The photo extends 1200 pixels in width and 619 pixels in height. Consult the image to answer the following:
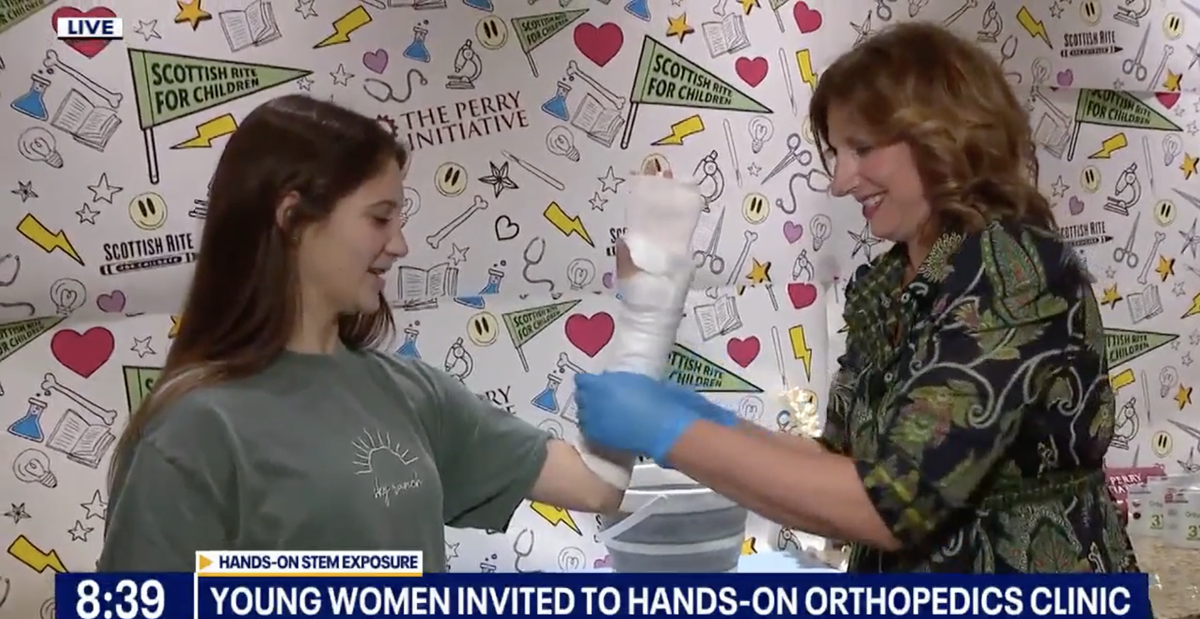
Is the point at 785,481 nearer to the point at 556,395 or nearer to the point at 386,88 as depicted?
the point at 556,395

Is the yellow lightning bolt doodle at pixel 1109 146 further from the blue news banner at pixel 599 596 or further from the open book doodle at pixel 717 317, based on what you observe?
the blue news banner at pixel 599 596

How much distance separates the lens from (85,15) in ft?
5.71

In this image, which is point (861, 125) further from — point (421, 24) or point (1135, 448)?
point (1135, 448)

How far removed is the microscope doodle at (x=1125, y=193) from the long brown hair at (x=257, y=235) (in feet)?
5.96

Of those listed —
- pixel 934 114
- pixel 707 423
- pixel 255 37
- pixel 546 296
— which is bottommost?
pixel 707 423

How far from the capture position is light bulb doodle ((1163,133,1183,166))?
7.96 feet

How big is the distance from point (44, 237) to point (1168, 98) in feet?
7.50

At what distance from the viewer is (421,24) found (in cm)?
188

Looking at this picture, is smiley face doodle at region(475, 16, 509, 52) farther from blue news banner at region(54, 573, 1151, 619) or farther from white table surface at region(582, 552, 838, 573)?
blue news banner at region(54, 573, 1151, 619)

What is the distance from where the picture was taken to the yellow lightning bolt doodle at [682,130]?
2.02m

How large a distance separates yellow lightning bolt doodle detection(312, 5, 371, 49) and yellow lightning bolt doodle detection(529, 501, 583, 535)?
2.87 feet

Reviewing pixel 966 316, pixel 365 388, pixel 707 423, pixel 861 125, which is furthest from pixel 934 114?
pixel 365 388

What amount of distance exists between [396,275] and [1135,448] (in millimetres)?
1673

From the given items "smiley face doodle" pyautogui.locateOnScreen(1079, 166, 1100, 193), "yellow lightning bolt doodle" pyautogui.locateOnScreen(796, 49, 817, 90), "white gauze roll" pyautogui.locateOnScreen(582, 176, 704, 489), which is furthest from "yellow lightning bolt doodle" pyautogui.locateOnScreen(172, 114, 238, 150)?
"smiley face doodle" pyautogui.locateOnScreen(1079, 166, 1100, 193)
